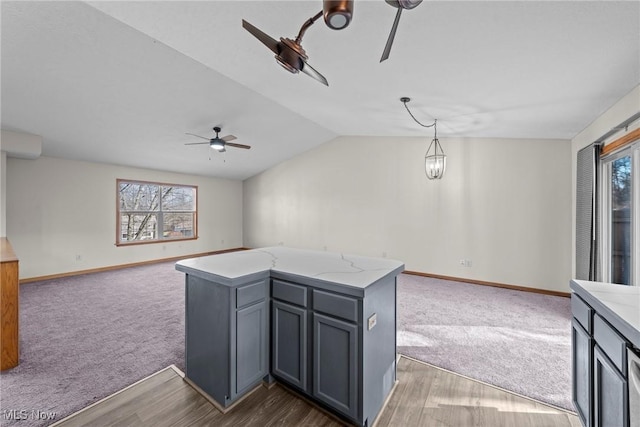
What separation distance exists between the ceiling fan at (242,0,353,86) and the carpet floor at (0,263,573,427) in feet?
8.25

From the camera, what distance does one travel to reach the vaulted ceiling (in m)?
1.75

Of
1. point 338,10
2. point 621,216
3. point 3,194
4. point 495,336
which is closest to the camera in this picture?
point 338,10

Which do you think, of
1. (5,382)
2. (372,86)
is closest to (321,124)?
(372,86)

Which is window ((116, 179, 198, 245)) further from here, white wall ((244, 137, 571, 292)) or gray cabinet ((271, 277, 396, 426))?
gray cabinet ((271, 277, 396, 426))

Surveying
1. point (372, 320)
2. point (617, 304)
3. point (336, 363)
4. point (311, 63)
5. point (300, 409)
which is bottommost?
point (300, 409)

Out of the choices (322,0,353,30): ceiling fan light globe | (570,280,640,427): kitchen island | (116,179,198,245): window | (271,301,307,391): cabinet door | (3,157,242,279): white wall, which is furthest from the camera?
(116,179,198,245): window

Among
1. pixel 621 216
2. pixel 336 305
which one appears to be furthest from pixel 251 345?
pixel 621 216

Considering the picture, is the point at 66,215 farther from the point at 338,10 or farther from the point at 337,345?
the point at 338,10

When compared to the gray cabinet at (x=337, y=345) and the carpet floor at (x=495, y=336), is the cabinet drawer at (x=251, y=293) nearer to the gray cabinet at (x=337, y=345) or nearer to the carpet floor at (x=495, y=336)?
the gray cabinet at (x=337, y=345)

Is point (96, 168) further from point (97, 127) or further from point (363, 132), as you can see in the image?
point (363, 132)

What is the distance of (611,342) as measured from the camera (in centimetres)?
115

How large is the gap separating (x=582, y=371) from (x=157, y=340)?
130 inches

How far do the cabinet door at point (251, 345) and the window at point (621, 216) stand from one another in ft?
11.4

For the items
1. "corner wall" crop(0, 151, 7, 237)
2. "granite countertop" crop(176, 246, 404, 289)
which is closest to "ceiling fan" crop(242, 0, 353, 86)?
"granite countertop" crop(176, 246, 404, 289)
